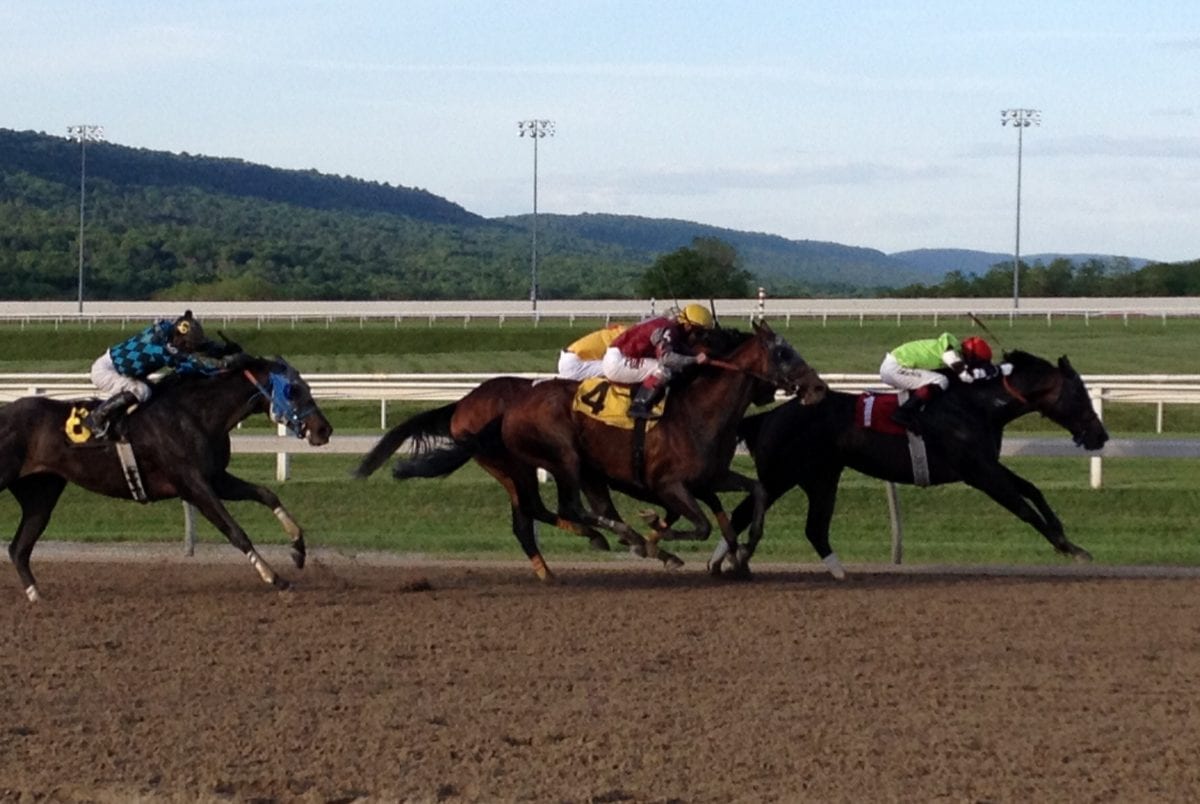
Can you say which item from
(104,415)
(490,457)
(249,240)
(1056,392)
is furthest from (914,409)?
(249,240)

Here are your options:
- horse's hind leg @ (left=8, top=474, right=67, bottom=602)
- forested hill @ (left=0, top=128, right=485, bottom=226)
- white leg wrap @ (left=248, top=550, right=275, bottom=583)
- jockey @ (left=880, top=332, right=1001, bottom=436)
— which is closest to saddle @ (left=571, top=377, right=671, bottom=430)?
jockey @ (left=880, top=332, right=1001, bottom=436)

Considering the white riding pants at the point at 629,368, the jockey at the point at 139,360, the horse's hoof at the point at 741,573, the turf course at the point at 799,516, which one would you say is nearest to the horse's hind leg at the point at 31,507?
the jockey at the point at 139,360

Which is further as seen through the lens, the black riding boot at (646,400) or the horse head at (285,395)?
the black riding boot at (646,400)

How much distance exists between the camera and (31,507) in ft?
32.5

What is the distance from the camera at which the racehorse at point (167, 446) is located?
963 cm

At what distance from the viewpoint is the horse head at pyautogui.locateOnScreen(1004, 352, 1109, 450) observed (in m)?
10.8

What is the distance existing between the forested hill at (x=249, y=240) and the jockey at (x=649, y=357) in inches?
2039

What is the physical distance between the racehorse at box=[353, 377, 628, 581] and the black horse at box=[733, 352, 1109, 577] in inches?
43.4

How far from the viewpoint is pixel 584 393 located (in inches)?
401

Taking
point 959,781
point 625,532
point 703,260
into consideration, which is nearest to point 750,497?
point 625,532

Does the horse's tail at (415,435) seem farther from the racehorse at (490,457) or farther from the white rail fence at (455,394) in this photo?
the white rail fence at (455,394)

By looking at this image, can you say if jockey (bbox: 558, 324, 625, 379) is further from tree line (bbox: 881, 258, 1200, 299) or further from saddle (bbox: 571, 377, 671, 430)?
tree line (bbox: 881, 258, 1200, 299)

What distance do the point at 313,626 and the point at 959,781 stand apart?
3.94 m

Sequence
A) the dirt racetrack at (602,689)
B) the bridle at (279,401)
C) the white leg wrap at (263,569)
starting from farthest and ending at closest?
the bridle at (279,401) → the white leg wrap at (263,569) → the dirt racetrack at (602,689)
